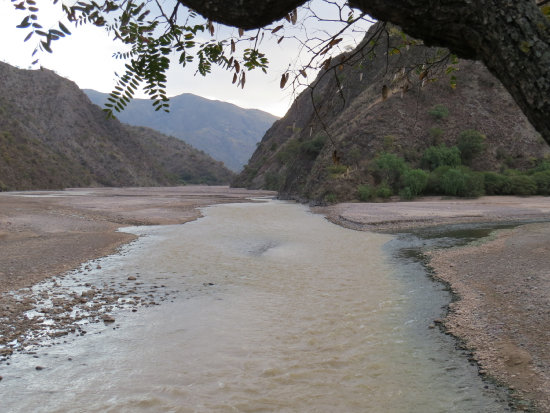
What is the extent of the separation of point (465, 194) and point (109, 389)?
33417 millimetres

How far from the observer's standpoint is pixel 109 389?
16.9 feet

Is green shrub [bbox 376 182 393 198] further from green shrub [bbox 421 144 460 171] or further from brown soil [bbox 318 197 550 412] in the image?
brown soil [bbox 318 197 550 412]

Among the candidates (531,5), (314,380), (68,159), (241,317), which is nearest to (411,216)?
(241,317)

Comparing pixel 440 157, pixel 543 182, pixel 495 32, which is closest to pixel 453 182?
pixel 440 157

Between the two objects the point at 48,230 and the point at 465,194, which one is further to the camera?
the point at 465,194

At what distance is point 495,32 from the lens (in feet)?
5.95

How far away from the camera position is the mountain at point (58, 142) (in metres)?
65.4

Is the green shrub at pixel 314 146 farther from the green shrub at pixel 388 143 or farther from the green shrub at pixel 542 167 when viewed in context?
the green shrub at pixel 542 167

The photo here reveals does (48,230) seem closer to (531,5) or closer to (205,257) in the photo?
(205,257)

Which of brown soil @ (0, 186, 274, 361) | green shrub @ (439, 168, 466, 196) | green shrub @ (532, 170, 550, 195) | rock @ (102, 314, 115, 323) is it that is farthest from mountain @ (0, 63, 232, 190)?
green shrub @ (532, 170, 550, 195)

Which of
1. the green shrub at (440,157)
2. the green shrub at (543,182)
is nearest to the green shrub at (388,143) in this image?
the green shrub at (440,157)

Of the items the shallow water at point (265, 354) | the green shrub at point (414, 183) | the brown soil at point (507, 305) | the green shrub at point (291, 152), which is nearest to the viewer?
the shallow water at point (265, 354)

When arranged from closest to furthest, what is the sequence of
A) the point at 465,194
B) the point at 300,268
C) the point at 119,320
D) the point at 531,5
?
1. the point at 531,5
2. the point at 119,320
3. the point at 300,268
4. the point at 465,194

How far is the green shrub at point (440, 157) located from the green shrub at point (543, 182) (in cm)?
651
